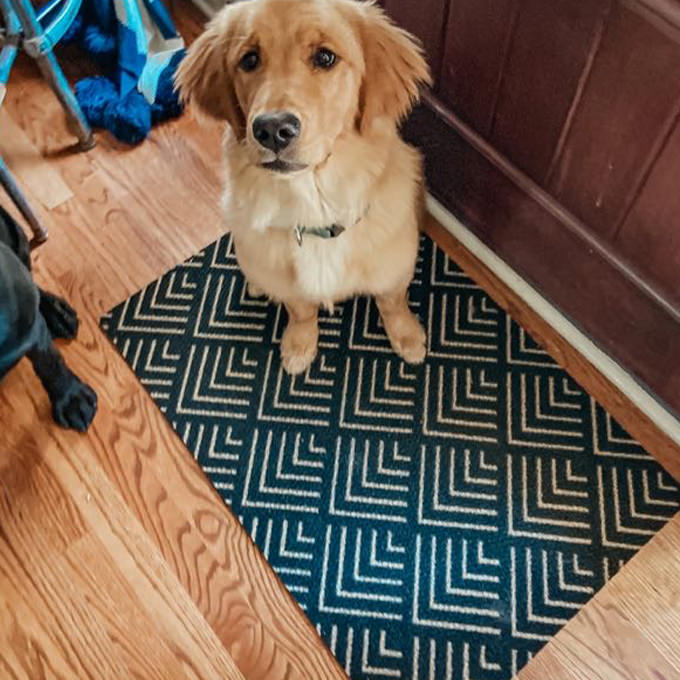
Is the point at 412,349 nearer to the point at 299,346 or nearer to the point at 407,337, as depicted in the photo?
the point at 407,337

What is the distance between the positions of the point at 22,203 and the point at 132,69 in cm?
57

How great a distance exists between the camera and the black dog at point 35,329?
132 centimetres

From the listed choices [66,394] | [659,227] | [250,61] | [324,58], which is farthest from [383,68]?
[66,394]

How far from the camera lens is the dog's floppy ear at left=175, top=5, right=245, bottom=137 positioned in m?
1.28

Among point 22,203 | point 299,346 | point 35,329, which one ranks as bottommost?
point 299,346

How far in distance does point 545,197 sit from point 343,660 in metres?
1.05

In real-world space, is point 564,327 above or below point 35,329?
below

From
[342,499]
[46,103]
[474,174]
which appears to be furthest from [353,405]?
[46,103]

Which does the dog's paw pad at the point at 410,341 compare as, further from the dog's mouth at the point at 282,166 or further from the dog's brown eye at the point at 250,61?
the dog's brown eye at the point at 250,61

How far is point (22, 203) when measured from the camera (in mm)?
1869

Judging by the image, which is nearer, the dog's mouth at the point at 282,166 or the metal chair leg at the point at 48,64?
the dog's mouth at the point at 282,166

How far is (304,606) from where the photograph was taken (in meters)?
1.49

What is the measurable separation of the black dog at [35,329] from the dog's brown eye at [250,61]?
1.83 ft

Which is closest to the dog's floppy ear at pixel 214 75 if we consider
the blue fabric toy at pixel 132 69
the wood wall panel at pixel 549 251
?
the wood wall panel at pixel 549 251
